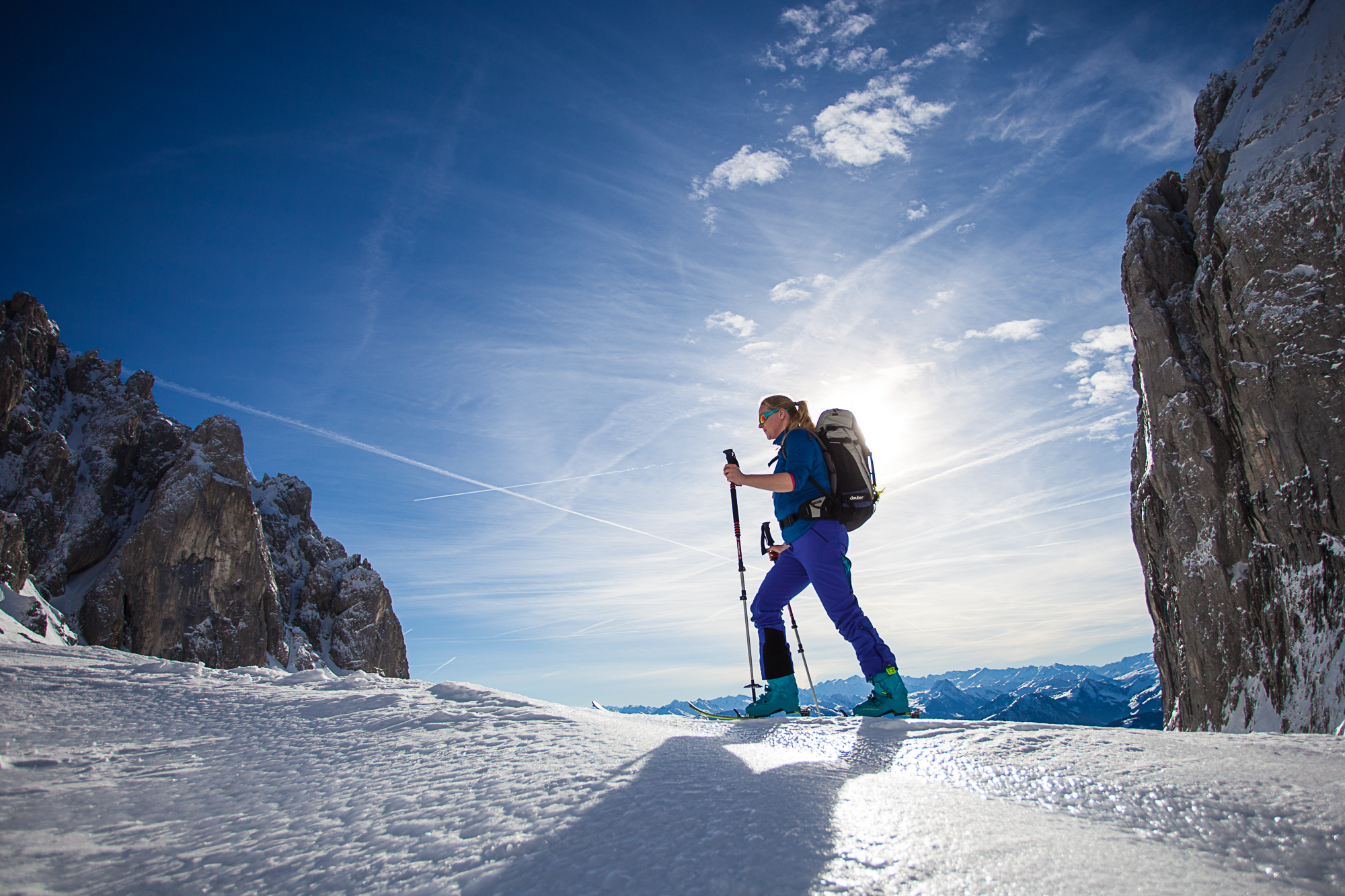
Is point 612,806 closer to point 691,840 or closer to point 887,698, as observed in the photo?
point 691,840

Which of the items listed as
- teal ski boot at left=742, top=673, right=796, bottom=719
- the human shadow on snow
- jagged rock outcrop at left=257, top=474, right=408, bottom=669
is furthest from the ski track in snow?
jagged rock outcrop at left=257, top=474, right=408, bottom=669

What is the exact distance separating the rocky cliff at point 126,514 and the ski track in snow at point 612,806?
67.5m

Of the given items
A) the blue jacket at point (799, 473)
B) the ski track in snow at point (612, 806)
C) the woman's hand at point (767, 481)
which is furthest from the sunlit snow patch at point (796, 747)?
the woman's hand at point (767, 481)

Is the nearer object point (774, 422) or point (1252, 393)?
point (774, 422)

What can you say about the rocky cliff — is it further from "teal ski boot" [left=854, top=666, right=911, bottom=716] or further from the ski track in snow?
"teal ski boot" [left=854, top=666, right=911, bottom=716]

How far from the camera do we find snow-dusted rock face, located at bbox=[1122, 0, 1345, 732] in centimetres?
2500

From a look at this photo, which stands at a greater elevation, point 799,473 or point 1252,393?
point 1252,393

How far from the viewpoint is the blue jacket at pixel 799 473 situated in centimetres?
561

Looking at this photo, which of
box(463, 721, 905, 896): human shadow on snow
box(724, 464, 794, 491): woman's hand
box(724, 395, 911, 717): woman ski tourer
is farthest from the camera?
box(724, 464, 794, 491): woman's hand

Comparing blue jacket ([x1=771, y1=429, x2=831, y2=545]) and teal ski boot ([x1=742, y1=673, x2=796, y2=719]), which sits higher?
blue jacket ([x1=771, y1=429, x2=831, y2=545])

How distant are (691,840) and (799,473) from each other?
13.7 ft

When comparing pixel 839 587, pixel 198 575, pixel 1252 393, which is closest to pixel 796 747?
pixel 839 587

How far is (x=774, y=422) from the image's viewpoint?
6211 millimetres

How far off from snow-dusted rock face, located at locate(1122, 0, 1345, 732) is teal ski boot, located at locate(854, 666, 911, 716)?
2475cm
